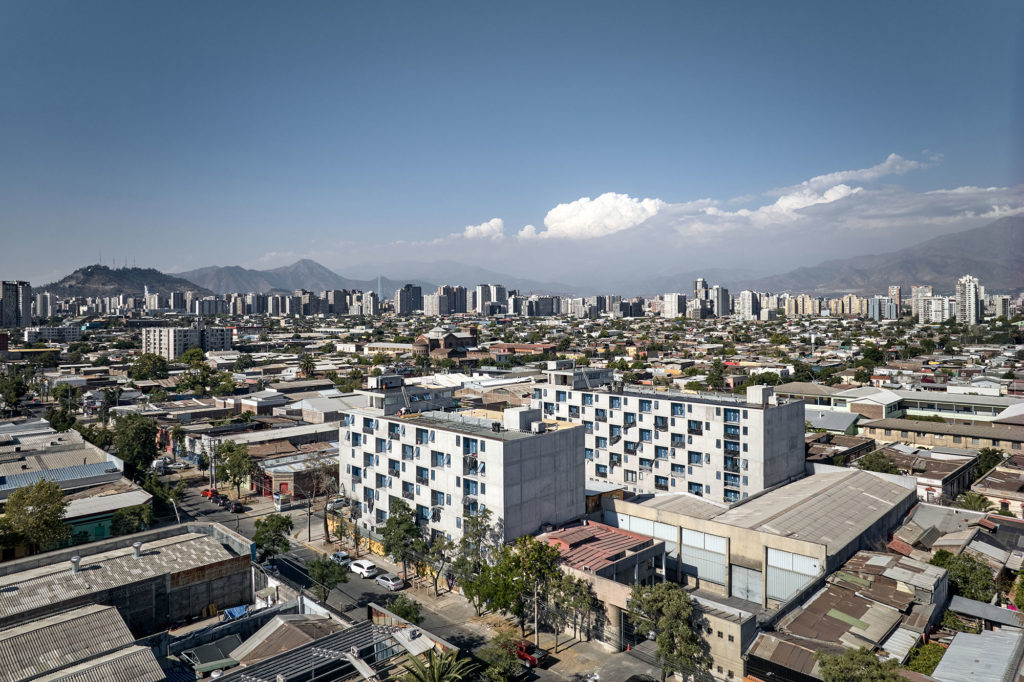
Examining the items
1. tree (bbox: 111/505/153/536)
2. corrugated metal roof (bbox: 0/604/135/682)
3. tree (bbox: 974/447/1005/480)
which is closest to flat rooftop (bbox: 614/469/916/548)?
tree (bbox: 974/447/1005/480)

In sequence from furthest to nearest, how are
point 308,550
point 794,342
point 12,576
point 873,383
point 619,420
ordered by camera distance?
point 794,342, point 873,383, point 619,420, point 308,550, point 12,576

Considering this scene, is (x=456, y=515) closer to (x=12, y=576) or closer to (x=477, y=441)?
(x=477, y=441)

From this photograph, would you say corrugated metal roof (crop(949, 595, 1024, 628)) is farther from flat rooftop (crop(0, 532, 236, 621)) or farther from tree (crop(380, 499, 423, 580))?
flat rooftop (crop(0, 532, 236, 621))

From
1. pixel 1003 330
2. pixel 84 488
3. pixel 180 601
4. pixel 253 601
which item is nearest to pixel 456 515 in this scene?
pixel 253 601

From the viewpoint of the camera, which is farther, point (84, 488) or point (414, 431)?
point (84, 488)

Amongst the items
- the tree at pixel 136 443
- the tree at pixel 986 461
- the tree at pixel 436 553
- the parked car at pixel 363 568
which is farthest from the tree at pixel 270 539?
the tree at pixel 986 461

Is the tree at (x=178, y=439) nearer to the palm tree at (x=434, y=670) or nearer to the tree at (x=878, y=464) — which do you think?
the palm tree at (x=434, y=670)
